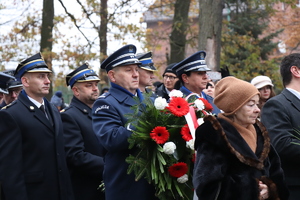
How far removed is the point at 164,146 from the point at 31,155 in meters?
1.85

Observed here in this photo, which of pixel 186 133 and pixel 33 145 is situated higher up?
pixel 186 133

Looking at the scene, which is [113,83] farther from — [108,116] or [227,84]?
[227,84]

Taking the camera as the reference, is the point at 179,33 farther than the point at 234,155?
Result: Yes

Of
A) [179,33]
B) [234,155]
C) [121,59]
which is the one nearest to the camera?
[234,155]

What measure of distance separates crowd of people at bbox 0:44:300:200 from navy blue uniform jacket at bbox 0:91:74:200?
11mm

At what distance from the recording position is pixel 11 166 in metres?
5.98

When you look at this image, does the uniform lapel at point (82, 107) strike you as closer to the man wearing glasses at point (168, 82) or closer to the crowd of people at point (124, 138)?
the crowd of people at point (124, 138)

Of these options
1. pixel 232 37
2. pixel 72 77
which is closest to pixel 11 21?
pixel 232 37

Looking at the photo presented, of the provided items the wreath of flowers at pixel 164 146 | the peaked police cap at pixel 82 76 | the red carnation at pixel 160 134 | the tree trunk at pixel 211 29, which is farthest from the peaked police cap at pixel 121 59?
the tree trunk at pixel 211 29

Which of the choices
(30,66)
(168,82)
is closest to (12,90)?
(30,66)

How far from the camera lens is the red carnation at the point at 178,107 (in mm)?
5180

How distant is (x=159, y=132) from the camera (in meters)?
5.11

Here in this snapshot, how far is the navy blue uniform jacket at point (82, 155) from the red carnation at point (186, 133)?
186 centimetres

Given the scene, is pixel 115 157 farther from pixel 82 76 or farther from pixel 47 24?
pixel 47 24
